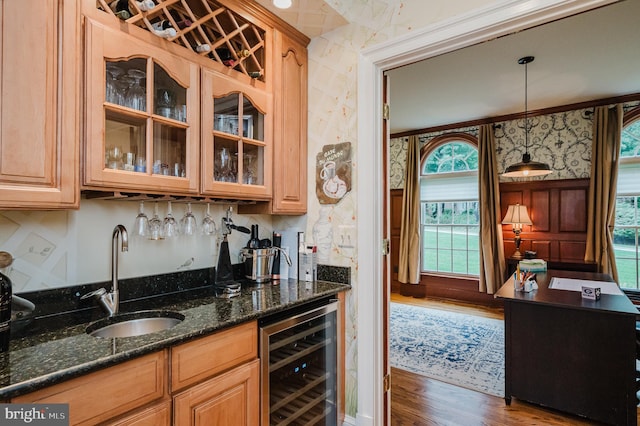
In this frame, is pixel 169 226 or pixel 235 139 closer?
pixel 169 226

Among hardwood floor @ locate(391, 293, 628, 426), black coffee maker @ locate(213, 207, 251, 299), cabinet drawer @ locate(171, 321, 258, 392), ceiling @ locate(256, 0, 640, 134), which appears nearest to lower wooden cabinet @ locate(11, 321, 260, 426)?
cabinet drawer @ locate(171, 321, 258, 392)

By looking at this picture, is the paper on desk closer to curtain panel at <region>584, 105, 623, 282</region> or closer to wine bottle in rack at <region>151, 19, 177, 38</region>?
curtain panel at <region>584, 105, 623, 282</region>

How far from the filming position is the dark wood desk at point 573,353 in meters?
2.09

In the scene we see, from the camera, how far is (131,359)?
1093 mm

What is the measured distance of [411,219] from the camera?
5668mm

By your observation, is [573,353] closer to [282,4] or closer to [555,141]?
[282,4]

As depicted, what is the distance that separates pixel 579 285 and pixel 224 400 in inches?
115

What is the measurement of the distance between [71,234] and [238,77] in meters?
1.16

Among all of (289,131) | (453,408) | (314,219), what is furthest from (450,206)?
(289,131)

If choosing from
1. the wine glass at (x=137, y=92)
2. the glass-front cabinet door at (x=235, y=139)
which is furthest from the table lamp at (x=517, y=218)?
A: the wine glass at (x=137, y=92)

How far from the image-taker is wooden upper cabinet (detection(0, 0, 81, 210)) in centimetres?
110

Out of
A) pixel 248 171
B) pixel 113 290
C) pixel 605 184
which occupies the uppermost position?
pixel 605 184

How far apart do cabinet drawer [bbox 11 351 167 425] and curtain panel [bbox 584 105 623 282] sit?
5047 mm

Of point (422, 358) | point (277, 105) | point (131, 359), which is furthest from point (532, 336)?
point (131, 359)
